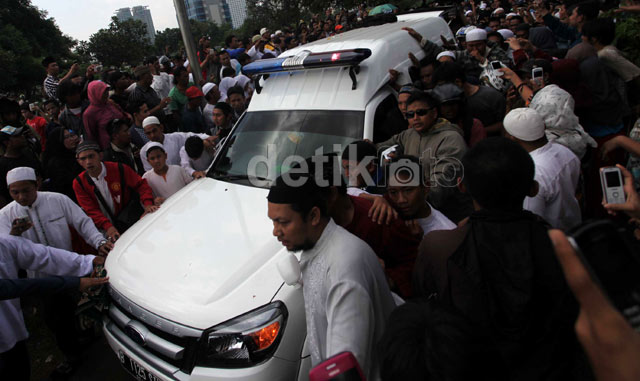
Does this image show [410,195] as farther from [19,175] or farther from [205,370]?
[19,175]

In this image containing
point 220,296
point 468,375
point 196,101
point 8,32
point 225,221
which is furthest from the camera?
point 8,32

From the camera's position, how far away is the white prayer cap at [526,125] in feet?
7.53

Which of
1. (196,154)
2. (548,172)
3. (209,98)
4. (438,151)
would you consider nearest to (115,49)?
(209,98)

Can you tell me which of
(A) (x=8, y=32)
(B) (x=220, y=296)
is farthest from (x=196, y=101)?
(A) (x=8, y=32)

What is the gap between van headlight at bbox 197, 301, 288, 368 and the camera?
1948 mm

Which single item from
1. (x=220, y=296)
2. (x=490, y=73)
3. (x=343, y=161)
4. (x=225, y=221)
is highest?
(x=490, y=73)

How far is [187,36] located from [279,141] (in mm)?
4886

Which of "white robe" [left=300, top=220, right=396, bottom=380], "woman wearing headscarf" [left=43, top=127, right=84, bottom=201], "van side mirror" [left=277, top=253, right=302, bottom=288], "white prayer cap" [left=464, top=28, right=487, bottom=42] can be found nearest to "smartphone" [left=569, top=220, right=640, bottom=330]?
"white robe" [left=300, top=220, right=396, bottom=380]

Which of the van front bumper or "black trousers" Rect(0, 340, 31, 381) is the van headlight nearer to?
the van front bumper

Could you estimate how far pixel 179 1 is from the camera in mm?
6691

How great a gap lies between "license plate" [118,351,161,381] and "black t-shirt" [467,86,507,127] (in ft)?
11.4

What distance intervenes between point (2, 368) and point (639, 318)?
11.2 ft

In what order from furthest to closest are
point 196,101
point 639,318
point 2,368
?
point 196,101
point 2,368
point 639,318

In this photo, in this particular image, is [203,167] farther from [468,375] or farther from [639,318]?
[639,318]
